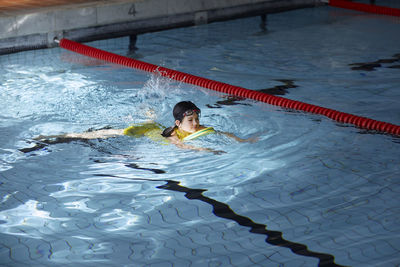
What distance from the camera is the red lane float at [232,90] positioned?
5137 mm

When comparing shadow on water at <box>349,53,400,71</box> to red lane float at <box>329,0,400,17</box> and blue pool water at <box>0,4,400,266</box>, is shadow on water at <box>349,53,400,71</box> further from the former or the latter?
red lane float at <box>329,0,400,17</box>

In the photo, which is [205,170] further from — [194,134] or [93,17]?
[93,17]

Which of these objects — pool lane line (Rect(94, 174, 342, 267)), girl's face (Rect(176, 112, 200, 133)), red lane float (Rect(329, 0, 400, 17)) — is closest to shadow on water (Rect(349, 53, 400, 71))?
red lane float (Rect(329, 0, 400, 17))

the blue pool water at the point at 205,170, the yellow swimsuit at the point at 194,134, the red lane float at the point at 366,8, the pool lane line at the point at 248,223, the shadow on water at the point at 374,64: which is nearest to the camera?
the pool lane line at the point at 248,223

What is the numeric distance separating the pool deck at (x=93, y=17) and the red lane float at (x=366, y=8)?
2238 mm

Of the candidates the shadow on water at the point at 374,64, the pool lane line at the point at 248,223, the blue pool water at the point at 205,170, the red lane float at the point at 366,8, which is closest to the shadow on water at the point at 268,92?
the blue pool water at the point at 205,170

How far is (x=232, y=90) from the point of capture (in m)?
6.25

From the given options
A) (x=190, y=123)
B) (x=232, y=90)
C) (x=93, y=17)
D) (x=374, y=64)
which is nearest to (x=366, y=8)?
(x=374, y=64)

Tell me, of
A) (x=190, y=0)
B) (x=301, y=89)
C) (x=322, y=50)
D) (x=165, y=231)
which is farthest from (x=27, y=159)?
(x=190, y=0)

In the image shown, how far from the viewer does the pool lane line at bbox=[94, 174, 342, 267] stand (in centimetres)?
312

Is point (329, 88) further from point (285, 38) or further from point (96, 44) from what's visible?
point (96, 44)

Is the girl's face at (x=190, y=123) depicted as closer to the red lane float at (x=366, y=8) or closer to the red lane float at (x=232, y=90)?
the red lane float at (x=232, y=90)

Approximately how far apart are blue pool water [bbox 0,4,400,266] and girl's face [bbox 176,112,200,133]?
0.15m

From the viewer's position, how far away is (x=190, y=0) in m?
9.47
